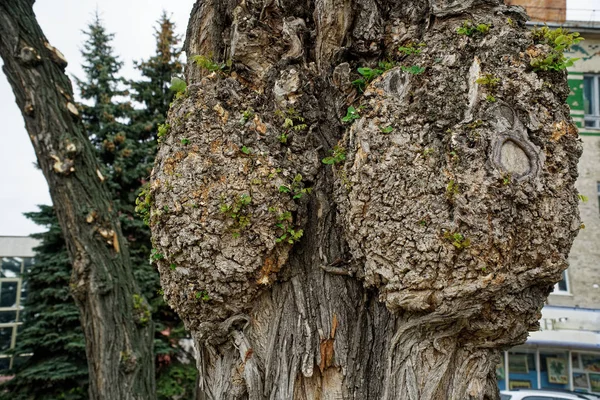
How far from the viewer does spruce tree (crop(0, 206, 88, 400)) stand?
9.96m

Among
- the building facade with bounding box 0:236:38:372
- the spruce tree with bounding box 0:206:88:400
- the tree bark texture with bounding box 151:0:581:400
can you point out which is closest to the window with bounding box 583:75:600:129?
Answer: the tree bark texture with bounding box 151:0:581:400

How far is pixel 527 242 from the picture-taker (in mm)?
2170

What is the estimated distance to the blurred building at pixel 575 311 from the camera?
40.7ft

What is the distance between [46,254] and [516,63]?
1087cm

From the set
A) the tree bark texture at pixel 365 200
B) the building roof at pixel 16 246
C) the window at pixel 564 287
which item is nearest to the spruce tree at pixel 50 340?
the building roof at pixel 16 246

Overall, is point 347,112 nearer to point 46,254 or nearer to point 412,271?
point 412,271

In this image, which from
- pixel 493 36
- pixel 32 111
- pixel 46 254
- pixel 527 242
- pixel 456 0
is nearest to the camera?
pixel 527 242

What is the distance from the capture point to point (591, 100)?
1360cm

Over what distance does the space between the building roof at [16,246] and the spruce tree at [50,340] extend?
7.17m

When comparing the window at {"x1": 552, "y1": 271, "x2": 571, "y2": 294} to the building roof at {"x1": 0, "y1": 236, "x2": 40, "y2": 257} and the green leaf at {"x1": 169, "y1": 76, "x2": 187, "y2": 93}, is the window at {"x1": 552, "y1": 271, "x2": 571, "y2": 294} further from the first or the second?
the building roof at {"x1": 0, "y1": 236, "x2": 40, "y2": 257}

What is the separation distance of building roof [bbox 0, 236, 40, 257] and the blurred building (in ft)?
49.2

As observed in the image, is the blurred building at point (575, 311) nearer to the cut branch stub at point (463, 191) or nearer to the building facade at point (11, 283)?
the cut branch stub at point (463, 191)

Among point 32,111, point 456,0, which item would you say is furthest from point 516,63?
point 32,111

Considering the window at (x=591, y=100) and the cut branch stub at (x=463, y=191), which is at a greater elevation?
the window at (x=591, y=100)
